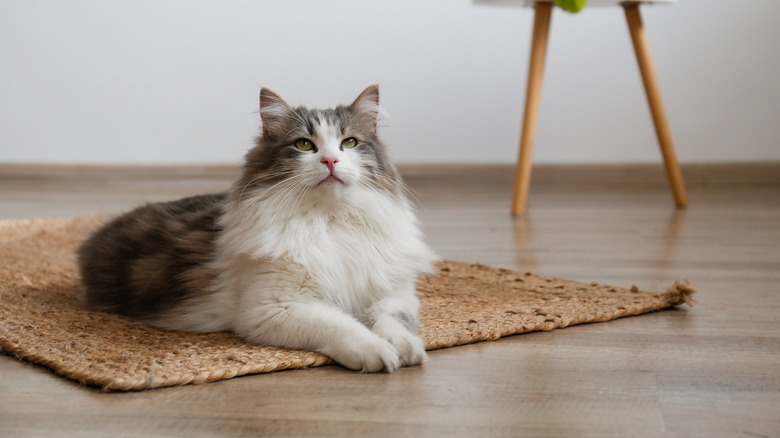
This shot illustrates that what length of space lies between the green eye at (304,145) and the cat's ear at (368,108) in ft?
0.40

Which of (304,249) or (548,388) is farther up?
(304,249)

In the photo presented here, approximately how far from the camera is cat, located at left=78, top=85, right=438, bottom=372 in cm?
151

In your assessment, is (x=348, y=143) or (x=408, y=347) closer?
(x=408, y=347)


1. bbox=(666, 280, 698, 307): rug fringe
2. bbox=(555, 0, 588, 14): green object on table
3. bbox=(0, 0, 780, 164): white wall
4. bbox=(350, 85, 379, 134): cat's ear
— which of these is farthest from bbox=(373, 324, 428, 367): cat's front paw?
bbox=(0, 0, 780, 164): white wall

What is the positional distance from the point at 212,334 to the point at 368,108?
1.62 ft

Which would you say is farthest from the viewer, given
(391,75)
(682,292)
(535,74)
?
(391,75)

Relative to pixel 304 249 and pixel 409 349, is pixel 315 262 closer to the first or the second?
pixel 304 249

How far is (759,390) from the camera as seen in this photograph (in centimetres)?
127

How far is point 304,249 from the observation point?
1.56m

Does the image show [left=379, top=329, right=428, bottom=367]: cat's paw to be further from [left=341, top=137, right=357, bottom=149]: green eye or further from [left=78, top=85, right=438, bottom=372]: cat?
[left=341, top=137, right=357, bottom=149]: green eye

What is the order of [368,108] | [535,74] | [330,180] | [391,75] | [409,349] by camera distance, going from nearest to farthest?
[409,349], [330,180], [368,108], [535,74], [391,75]

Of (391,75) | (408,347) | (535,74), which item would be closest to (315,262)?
(408,347)

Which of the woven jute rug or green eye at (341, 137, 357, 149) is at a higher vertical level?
green eye at (341, 137, 357, 149)

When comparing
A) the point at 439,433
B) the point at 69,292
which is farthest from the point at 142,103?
the point at 439,433
